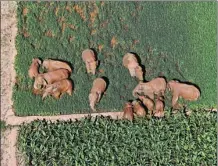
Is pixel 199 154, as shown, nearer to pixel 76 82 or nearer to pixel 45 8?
pixel 76 82

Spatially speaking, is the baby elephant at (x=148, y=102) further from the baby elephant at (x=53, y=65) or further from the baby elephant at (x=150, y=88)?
the baby elephant at (x=53, y=65)

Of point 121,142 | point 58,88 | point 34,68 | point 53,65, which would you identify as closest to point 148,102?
point 121,142

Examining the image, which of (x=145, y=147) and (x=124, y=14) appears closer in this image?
(x=145, y=147)

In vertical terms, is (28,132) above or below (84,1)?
below

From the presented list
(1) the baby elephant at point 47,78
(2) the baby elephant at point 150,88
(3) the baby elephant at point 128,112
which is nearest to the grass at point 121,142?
(3) the baby elephant at point 128,112

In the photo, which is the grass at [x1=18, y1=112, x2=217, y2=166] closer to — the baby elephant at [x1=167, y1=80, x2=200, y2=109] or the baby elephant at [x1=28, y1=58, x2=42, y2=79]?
the baby elephant at [x1=167, y1=80, x2=200, y2=109]

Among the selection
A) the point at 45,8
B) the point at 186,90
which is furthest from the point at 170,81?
the point at 45,8

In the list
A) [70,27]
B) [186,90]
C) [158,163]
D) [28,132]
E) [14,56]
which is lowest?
[158,163]
